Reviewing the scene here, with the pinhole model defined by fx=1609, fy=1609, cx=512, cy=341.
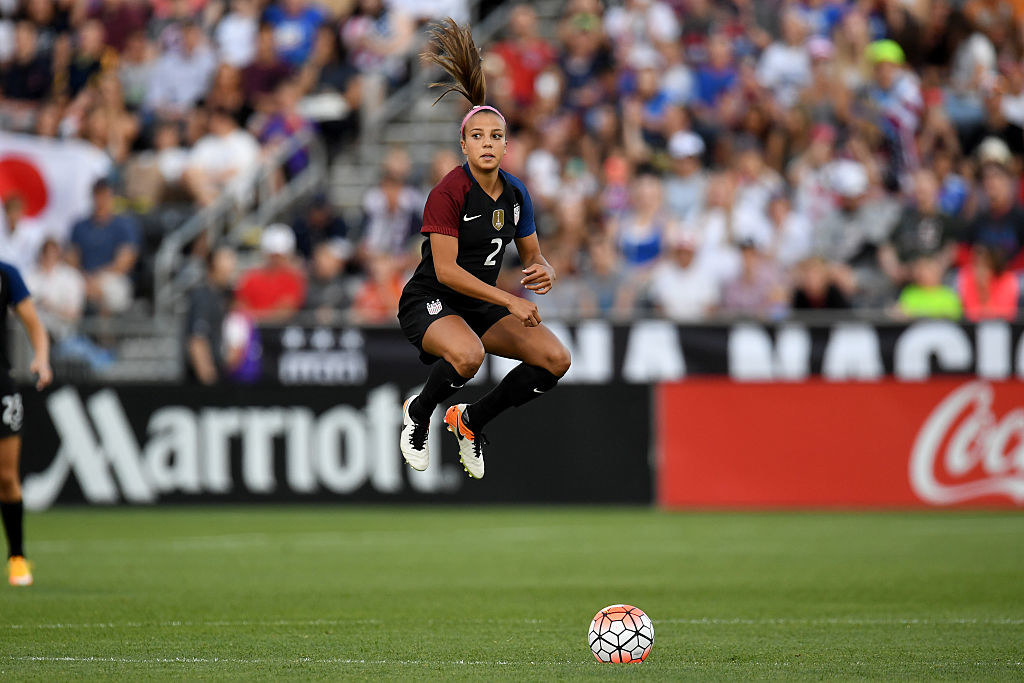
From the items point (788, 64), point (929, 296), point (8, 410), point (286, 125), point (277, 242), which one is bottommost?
point (8, 410)

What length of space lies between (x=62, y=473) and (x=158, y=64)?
8.08 metres

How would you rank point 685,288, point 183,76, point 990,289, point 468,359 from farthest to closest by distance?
point 183,76
point 685,288
point 990,289
point 468,359

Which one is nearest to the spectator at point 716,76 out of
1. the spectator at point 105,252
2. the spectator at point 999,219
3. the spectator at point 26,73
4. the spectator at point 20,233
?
the spectator at point 999,219

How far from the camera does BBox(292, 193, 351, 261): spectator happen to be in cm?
2002

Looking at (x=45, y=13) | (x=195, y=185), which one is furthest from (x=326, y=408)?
(x=45, y=13)

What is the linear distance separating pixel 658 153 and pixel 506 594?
9813 mm

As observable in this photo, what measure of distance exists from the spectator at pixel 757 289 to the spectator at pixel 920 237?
4.00 ft

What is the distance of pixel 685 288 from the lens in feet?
58.0

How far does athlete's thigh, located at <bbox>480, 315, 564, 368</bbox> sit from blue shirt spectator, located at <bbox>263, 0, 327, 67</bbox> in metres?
13.9

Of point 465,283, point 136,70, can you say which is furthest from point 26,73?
point 465,283

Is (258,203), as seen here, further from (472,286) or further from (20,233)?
(472,286)

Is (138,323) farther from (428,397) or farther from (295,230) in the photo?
(428,397)

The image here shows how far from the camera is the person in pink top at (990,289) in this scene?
55.1 feet

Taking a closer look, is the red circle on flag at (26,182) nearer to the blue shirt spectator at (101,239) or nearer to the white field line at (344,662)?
the blue shirt spectator at (101,239)
